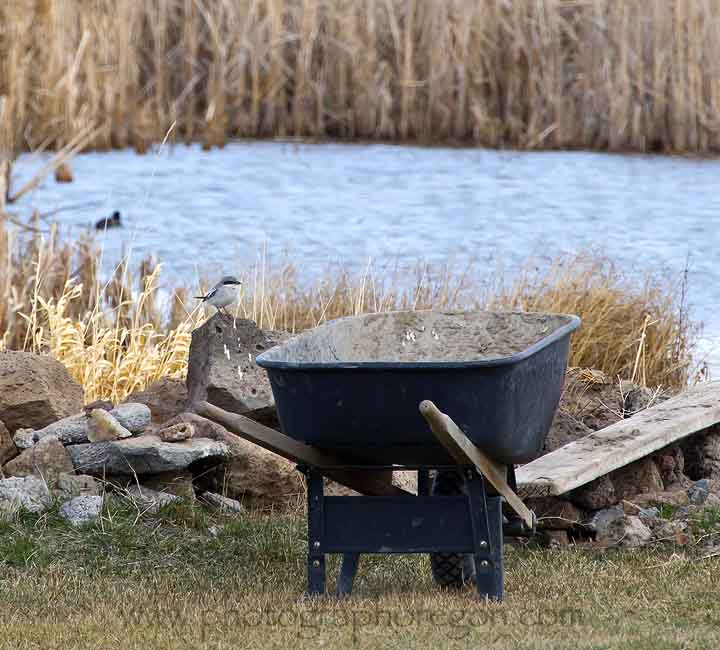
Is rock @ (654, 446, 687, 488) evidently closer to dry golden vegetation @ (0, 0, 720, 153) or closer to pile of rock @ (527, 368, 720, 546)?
pile of rock @ (527, 368, 720, 546)

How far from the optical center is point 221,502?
641cm

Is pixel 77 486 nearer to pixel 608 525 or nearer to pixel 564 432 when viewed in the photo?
pixel 608 525

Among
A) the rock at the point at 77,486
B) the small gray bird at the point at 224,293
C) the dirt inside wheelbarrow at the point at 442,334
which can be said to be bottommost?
the rock at the point at 77,486

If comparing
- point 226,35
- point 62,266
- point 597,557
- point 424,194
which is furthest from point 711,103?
point 597,557

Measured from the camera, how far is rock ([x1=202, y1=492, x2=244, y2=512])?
21.0 ft

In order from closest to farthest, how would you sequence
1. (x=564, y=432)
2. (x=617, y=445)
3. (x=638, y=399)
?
(x=617, y=445) < (x=564, y=432) < (x=638, y=399)

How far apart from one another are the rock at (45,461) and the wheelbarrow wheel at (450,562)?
6.47 ft

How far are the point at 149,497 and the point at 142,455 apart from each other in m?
0.19

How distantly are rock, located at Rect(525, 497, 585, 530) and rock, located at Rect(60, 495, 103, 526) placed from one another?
1811mm

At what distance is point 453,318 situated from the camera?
5.65 meters

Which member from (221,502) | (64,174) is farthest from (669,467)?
(64,174)

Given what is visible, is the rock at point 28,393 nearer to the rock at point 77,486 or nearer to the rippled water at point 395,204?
the rock at point 77,486

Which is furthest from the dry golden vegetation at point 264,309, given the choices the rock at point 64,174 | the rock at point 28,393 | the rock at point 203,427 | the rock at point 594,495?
the rock at point 64,174

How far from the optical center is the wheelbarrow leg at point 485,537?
4.81 metres
